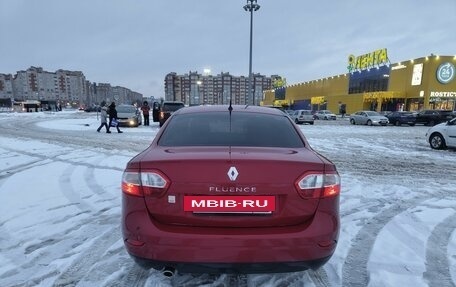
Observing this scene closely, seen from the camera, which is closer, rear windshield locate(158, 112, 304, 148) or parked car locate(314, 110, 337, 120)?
rear windshield locate(158, 112, 304, 148)

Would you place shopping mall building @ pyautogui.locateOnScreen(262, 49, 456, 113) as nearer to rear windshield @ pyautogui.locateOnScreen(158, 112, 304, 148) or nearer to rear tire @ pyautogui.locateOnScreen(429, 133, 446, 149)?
rear tire @ pyautogui.locateOnScreen(429, 133, 446, 149)

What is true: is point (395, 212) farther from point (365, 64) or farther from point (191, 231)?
point (365, 64)

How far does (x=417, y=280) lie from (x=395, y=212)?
6.96ft

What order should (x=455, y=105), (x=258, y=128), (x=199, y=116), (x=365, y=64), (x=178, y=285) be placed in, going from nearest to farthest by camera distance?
(x=178, y=285) → (x=258, y=128) → (x=199, y=116) → (x=455, y=105) → (x=365, y=64)

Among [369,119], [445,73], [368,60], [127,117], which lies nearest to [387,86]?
[368,60]

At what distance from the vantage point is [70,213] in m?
4.89

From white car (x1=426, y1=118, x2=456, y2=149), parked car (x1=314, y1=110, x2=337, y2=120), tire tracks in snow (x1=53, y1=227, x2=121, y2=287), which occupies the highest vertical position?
white car (x1=426, y1=118, x2=456, y2=149)

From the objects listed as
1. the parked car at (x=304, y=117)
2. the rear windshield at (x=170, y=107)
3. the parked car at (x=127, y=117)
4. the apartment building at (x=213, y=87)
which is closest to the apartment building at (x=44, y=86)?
the apartment building at (x=213, y=87)

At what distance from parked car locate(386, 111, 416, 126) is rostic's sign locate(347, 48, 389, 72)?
2228cm

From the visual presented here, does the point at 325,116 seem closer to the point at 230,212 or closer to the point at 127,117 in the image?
the point at 127,117

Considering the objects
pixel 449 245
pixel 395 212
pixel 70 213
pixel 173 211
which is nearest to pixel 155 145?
pixel 173 211

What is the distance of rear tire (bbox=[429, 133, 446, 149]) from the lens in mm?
12832

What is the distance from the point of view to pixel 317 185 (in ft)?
8.46

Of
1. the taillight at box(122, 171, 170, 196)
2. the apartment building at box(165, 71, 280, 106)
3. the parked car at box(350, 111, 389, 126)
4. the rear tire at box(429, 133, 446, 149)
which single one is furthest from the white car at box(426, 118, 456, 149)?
the apartment building at box(165, 71, 280, 106)
